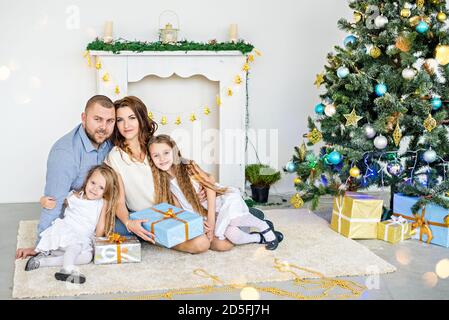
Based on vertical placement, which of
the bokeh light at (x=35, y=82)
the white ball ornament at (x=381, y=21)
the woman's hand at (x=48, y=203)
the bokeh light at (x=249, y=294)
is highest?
the white ball ornament at (x=381, y=21)

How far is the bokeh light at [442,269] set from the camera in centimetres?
288

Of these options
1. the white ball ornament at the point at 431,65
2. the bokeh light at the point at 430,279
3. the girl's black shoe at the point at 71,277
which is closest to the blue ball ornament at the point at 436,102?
the white ball ornament at the point at 431,65

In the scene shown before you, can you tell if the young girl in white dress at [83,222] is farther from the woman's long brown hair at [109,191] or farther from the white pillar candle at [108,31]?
the white pillar candle at [108,31]

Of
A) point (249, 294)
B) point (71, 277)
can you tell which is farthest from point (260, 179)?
point (71, 277)

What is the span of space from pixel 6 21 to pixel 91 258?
231 centimetres

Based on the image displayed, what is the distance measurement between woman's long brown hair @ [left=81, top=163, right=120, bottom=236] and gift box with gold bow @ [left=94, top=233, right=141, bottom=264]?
0.32 feet

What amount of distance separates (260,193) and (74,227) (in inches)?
72.6

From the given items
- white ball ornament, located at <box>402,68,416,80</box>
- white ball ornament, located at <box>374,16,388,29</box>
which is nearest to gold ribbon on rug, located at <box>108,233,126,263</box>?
white ball ornament, located at <box>402,68,416,80</box>

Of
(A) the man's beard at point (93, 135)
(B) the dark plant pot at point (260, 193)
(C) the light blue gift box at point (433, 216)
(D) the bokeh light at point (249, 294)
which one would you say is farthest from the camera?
(B) the dark plant pot at point (260, 193)

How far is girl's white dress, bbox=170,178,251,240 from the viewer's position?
10.5 ft

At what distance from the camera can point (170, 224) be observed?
296 cm

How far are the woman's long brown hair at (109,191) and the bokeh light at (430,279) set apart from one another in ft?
5.36

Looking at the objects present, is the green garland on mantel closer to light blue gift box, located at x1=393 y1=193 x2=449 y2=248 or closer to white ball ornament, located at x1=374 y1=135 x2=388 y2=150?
white ball ornament, located at x1=374 y1=135 x2=388 y2=150

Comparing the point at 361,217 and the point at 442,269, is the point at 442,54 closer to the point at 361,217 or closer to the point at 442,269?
the point at 361,217
